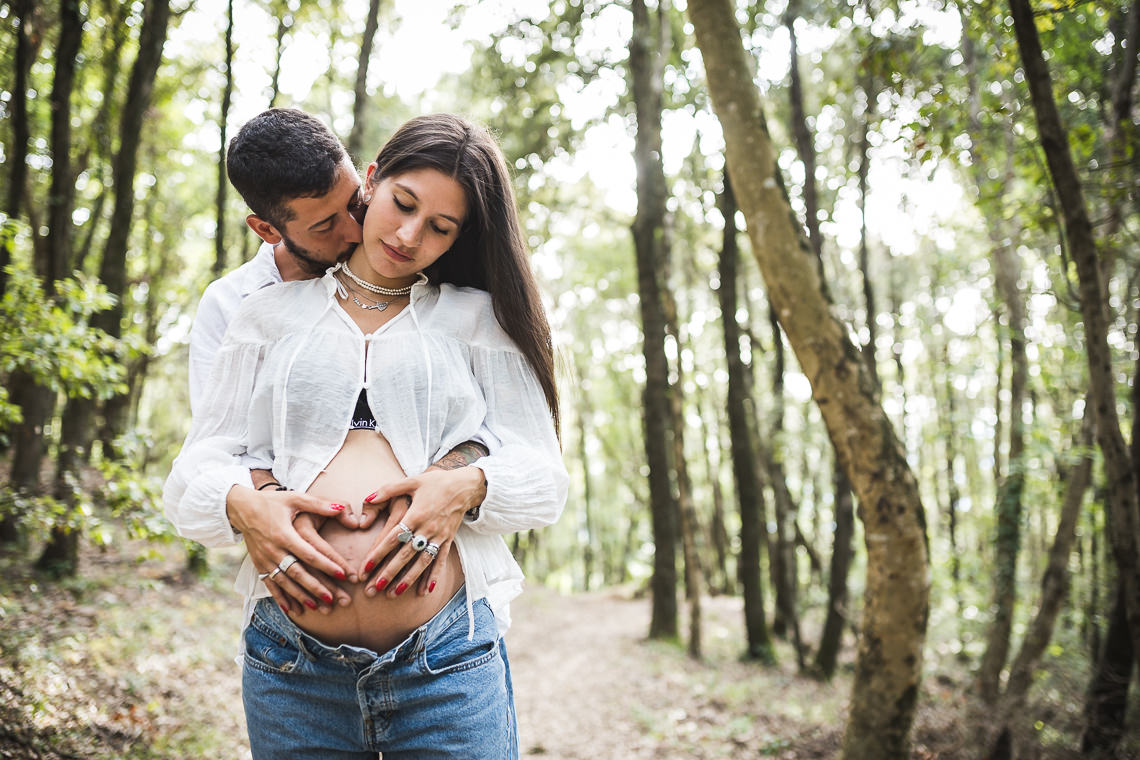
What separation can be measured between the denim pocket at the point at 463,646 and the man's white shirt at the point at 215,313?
0.79 metres

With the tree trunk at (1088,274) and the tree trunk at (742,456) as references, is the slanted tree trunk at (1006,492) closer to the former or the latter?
the tree trunk at (742,456)

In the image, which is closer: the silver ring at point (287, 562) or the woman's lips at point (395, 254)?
the silver ring at point (287, 562)

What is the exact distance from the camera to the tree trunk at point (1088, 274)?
308 centimetres

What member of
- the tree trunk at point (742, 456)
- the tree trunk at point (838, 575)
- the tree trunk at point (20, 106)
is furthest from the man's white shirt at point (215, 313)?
the tree trunk at point (742, 456)

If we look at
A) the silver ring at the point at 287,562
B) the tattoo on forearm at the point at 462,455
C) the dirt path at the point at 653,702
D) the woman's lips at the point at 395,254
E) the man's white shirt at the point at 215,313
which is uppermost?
the woman's lips at the point at 395,254

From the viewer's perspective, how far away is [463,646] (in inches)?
60.1

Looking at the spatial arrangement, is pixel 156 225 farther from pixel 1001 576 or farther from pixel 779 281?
pixel 1001 576

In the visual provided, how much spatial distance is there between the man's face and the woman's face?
4.4 inches

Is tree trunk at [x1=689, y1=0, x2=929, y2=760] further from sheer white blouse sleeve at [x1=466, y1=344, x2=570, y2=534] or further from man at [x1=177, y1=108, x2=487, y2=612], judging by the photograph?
man at [x1=177, y1=108, x2=487, y2=612]

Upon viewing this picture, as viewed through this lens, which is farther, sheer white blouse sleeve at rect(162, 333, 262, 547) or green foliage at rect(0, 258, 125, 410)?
green foliage at rect(0, 258, 125, 410)

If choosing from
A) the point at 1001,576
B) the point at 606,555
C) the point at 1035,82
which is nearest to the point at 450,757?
the point at 1035,82

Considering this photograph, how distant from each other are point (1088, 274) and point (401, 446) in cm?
326

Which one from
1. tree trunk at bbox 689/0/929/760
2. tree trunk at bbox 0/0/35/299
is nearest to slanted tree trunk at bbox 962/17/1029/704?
tree trunk at bbox 689/0/929/760

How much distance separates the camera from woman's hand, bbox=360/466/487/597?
4.73ft
